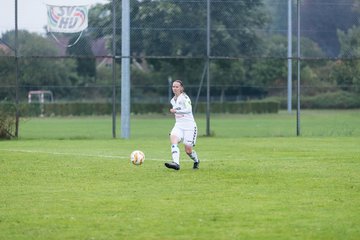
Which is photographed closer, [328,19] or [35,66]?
[328,19]

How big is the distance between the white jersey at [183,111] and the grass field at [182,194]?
3.01ft

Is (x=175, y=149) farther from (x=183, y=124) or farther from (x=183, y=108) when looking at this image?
(x=183, y=108)

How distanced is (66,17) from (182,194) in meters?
17.8

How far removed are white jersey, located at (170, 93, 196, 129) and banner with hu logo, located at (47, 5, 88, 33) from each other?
1314 cm

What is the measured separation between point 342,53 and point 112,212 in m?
23.0

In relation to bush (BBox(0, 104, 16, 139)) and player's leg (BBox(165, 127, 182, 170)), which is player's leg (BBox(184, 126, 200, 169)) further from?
bush (BBox(0, 104, 16, 139))

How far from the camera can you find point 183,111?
16.9 metres

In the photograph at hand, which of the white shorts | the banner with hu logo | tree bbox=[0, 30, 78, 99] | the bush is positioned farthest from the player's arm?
the banner with hu logo

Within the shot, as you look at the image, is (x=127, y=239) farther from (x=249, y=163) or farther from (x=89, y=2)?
(x=89, y=2)

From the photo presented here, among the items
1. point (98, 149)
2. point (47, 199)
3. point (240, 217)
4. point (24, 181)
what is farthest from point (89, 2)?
point (240, 217)

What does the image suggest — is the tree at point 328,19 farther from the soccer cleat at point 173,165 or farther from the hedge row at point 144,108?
the soccer cleat at point 173,165

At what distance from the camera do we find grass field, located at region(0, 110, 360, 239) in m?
9.82

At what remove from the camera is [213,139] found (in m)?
27.8

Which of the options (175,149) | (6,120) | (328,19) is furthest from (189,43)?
(175,149)
